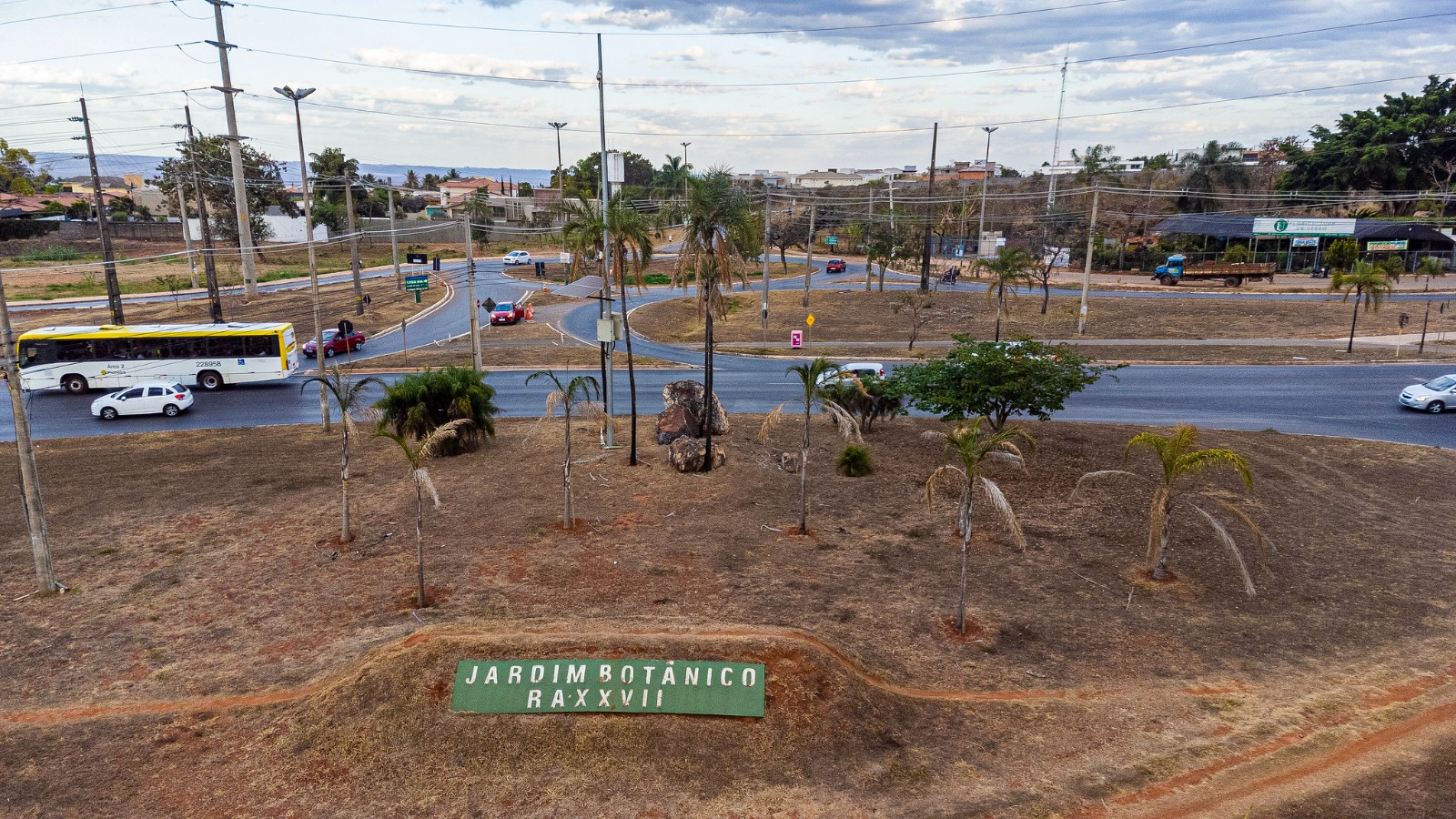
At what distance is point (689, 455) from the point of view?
24.5m

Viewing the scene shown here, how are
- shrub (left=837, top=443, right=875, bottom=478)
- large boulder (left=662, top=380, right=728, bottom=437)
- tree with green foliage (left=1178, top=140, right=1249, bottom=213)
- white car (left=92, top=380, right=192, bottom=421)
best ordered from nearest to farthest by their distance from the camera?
shrub (left=837, top=443, right=875, bottom=478), large boulder (left=662, top=380, right=728, bottom=437), white car (left=92, top=380, right=192, bottom=421), tree with green foliage (left=1178, top=140, right=1249, bottom=213)

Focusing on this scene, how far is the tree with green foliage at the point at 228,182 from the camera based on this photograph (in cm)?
8331

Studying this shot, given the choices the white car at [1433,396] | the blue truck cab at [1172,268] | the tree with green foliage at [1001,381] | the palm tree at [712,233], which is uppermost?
the palm tree at [712,233]

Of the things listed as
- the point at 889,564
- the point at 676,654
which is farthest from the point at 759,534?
the point at 676,654

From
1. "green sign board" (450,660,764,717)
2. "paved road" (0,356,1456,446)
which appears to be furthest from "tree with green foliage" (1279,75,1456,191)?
"green sign board" (450,660,764,717)

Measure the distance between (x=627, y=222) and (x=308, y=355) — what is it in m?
32.2

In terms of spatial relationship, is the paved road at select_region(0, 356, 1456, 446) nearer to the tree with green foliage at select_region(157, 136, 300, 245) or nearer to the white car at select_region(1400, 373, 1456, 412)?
the white car at select_region(1400, 373, 1456, 412)

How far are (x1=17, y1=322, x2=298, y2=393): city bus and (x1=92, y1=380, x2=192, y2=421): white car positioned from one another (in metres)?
5.25

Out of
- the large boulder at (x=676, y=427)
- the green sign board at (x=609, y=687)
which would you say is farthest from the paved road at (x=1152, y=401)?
the green sign board at (x=609, y=687)

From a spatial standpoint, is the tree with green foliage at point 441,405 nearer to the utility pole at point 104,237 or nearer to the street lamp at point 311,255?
the street lamp at point 311,255

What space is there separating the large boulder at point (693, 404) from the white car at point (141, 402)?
20.9m

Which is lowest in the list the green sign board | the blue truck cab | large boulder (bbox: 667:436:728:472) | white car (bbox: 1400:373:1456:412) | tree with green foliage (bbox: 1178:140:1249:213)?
the green sign board

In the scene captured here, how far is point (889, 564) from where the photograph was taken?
18344mm

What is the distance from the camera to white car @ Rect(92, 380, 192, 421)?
32594mm
